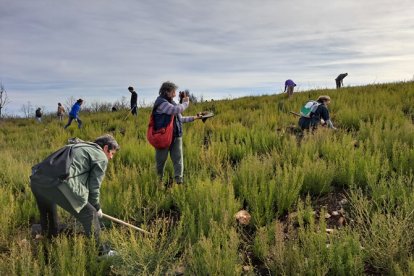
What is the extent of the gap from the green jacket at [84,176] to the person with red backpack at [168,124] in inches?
68.5

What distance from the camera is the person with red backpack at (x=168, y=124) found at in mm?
5496

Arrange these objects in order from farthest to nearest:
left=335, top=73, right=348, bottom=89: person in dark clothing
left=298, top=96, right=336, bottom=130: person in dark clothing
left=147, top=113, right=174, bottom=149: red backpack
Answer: left=335, top=73, right=348, bottom=89: person in dark clothing
left=298, top=96, right=336, bottom=130: person in dark clothing
left=147, top=113, right=174, bottom=149: red backpack

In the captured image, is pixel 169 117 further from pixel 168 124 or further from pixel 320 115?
pixel 320 115

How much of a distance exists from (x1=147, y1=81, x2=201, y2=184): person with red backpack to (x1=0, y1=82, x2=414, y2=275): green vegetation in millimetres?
310

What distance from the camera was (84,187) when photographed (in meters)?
3.77

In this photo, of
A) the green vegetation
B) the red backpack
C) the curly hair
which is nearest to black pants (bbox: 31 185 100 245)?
the green vegetation

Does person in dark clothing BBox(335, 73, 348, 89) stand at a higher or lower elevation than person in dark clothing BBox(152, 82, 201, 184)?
higher

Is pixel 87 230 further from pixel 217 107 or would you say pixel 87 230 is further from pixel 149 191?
pixel 217 107

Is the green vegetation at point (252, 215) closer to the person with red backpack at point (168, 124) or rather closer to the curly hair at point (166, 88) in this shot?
the person with red backpack at point (168, 124)

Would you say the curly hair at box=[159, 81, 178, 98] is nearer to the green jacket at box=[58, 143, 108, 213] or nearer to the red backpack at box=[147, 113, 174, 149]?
the red backpack at box=[147, 113, 174, 149]

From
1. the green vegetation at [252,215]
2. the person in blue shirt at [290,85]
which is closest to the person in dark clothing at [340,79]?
the person in blue shirt at [290,85]

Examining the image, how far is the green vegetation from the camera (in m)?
3.16

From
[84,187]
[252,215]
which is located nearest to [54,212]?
[84,187]

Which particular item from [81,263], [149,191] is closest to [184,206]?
[149,191]
